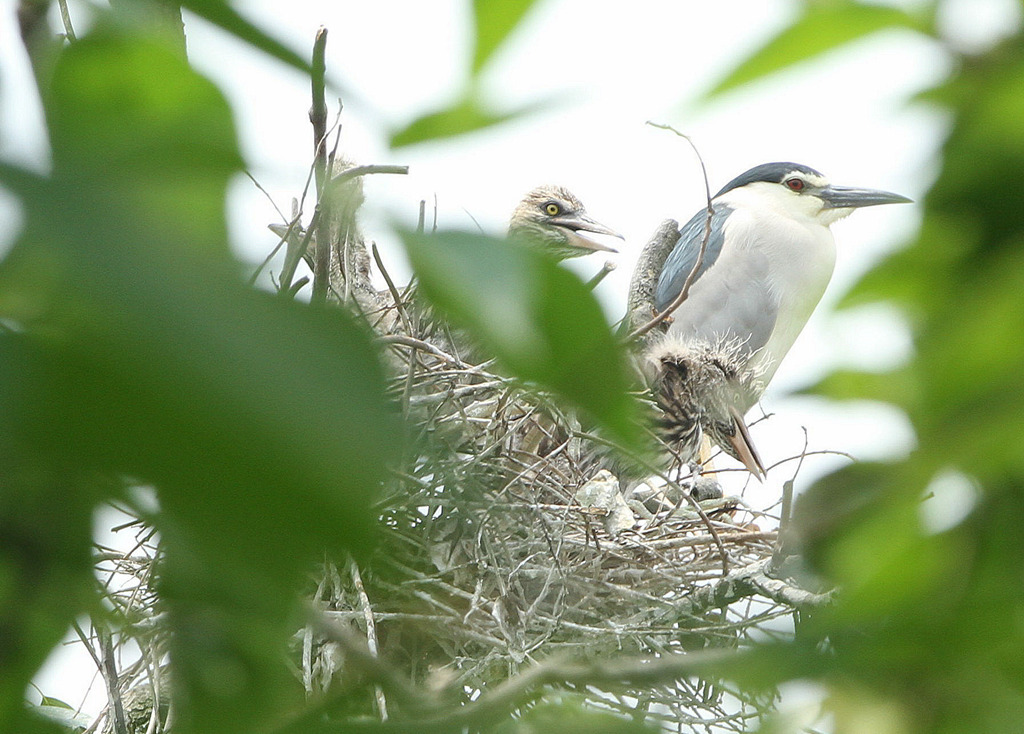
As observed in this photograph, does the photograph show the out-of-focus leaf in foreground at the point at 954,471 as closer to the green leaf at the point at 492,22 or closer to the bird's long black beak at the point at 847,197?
the green leaf at the point at 492,22

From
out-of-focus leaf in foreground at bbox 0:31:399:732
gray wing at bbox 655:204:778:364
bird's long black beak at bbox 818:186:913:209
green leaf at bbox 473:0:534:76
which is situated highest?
bird's long black beak at bbox 818:186:913:209

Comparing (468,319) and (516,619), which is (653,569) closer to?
(516,619)

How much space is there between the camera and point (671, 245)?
3.36 metres

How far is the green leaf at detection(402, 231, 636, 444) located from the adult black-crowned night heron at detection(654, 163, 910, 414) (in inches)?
103

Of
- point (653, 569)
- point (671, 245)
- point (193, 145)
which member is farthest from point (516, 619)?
point (671, 245)

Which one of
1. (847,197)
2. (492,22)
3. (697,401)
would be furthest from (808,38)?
(847,197)

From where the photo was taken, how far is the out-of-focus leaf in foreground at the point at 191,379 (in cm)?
12

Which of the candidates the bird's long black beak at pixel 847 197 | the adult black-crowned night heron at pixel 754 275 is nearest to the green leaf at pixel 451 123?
the adult black-crowned night heron at pixel 754 275

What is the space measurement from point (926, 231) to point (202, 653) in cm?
19

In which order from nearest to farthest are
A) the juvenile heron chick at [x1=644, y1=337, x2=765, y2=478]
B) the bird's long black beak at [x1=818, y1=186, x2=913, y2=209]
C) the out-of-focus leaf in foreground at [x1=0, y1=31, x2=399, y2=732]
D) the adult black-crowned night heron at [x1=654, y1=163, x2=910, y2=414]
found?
Answer: the out-of-focus leaf in foreground at [x1=0, y1=31, x2=399, y2=732], the juvenile heron chick at [x1=644, y1=337, x2=765, y2=478], the adult black-crowned night heron at [x1=654, y1=163, x2=910, y2=414], the bird's long black beak at [x1=818, y1=186, x2=913, y2=209]

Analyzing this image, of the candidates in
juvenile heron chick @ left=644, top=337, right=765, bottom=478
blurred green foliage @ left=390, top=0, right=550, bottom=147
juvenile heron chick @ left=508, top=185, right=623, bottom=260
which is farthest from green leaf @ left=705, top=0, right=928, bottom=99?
juvenile heron chick @ left=508, top=185, right=623, bottom=260

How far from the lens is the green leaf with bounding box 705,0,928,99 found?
0.17 meters

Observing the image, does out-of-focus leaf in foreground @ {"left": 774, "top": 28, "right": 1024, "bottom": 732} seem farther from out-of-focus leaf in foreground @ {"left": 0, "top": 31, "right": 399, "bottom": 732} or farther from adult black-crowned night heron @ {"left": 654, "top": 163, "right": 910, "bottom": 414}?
adult black-crowned night heron @ {"left": 654, "top": 163, "right": 910, "bottom": 414}

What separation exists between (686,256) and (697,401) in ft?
2.63
